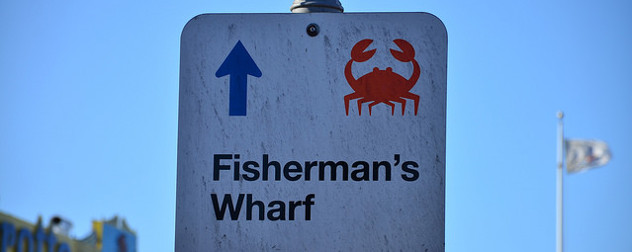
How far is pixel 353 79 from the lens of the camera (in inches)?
113

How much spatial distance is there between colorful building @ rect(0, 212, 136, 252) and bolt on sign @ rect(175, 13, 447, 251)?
8090 mm

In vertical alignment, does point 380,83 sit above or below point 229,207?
above

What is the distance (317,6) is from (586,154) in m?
22.9

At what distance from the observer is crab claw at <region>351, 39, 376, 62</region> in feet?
9.43

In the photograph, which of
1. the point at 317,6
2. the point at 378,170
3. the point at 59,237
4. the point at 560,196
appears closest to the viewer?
the point at 378,170

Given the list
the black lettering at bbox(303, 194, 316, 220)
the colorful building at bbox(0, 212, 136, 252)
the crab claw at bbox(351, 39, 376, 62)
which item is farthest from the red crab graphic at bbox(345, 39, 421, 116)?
the colorful building at bbox(0, 212, 136, 252)

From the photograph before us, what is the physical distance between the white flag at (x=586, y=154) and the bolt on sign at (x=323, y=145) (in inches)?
873

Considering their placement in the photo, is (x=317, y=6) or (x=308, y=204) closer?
(x=308, y=204)

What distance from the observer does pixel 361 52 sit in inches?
113

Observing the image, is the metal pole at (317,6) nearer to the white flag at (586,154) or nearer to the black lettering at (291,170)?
the black lettering at (291,170)

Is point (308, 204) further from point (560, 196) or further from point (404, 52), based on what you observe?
point (560, 196)

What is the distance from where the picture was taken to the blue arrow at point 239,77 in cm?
289

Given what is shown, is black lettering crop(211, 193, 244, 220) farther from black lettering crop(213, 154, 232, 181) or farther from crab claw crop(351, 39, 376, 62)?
crab claw crop(351, 39, 376, 62)

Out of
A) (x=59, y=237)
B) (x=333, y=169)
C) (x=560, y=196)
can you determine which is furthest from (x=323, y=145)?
(x=560, y=196)
